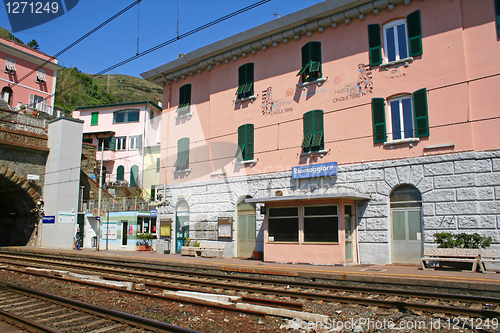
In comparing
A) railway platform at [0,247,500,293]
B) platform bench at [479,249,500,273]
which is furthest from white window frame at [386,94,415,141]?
railway platform at [0,247,500,293]

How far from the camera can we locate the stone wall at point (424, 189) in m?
12.8

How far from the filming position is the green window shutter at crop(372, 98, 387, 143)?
49.3ft

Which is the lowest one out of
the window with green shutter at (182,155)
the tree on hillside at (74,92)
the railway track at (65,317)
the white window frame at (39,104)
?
the railway track at (65,317)

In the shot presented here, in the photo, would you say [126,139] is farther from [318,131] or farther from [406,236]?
[406,236]

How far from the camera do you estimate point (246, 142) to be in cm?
1941

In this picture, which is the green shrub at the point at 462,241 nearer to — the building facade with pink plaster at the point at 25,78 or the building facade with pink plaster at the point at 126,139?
the building facade with pink plaster at the point at 126,139

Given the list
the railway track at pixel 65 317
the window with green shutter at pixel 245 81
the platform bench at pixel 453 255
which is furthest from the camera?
the window with green shutter at pixel 245 81

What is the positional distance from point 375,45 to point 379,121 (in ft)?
10.6

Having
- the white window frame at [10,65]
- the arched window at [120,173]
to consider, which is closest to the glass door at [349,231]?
the arched window at [120,173]

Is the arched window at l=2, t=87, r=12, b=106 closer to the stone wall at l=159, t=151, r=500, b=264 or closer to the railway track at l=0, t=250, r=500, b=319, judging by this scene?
the stone wall at l=159, t=151, r=500, b=264

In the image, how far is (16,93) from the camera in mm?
37906

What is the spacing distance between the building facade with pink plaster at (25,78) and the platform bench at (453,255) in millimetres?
36067

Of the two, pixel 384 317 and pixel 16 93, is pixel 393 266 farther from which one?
pixel 16 93

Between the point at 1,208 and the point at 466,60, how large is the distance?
123 feet
